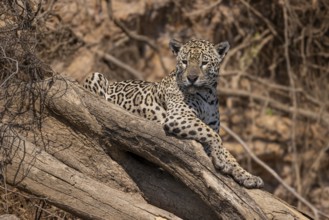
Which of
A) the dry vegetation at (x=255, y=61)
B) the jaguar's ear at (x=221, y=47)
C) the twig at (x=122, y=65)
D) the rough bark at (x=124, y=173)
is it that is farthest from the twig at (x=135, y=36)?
the rough bark at (x=124, y=173)

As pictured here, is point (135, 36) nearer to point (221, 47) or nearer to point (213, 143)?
point (221, 47)

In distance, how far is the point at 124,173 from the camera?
25.7 ft

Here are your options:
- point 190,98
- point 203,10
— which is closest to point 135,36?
point 203,10

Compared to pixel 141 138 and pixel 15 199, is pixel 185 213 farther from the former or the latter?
pixel 15 199

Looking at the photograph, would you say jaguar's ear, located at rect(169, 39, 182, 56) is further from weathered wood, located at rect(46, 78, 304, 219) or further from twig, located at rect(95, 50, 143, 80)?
twig, located at rect(95, 50, 143, 80)

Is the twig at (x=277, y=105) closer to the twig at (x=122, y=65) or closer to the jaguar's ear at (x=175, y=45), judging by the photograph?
the twig at (x=122, y=65)

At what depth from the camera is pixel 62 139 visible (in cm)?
783

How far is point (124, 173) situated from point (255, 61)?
593cm

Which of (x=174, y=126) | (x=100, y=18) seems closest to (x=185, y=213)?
(x=174, y=126)

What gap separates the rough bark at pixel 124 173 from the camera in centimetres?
717

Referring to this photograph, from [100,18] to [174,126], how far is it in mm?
5808

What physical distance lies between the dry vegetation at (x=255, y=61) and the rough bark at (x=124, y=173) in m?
4.66

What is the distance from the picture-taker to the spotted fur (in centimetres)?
741

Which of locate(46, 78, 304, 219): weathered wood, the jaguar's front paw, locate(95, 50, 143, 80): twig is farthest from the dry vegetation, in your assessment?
the jaguar's front paw
